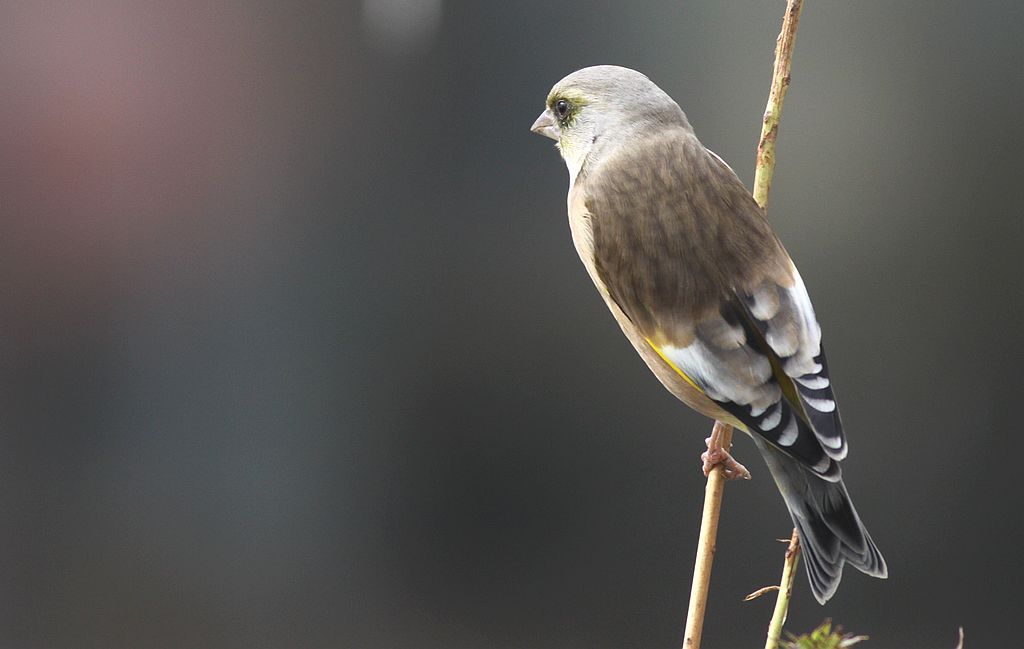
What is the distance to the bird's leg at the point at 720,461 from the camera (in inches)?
44.8

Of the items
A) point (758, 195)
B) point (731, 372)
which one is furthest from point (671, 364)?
point (758, 195)

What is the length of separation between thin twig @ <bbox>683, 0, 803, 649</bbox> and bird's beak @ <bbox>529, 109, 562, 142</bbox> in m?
0.41

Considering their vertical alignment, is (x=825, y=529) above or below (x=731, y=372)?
below

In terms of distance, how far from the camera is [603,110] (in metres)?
1.37

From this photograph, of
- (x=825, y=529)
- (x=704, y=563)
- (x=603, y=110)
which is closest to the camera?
(x=704, y=563)

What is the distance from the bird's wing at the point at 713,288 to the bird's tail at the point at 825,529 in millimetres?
67

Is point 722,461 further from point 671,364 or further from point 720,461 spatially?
point 671,364

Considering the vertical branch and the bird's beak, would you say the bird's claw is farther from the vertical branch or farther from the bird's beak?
the bird's beak

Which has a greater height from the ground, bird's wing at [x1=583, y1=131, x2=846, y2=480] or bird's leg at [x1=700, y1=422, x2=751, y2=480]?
bird's wing at [x1=583, y1=131, x2=846, y2=480]

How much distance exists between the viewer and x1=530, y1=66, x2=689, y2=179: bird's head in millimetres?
1347

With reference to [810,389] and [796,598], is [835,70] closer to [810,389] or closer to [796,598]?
[796,598]

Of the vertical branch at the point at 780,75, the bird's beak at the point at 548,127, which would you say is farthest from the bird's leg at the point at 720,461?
the bird's beak at the point at 548,127

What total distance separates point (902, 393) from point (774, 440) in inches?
74.0

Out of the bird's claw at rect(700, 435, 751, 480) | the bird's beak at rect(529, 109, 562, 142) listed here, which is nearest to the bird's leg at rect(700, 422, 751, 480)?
the bird's claw at rect(700, 435, 751, 480)
